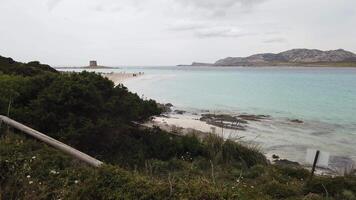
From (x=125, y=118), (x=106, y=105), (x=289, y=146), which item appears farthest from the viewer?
(x=289, y=146)

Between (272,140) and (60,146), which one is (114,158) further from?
(272,140)

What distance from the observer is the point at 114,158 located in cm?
828

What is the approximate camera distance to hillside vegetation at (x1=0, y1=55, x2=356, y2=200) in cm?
400

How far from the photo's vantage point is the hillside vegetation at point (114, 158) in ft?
13.1

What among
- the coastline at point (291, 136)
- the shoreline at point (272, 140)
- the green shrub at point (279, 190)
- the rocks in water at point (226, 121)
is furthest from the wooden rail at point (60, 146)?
the rocks in water at point (226, 121)

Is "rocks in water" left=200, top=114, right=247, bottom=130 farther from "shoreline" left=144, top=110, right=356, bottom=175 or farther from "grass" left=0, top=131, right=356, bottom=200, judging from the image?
"grass" left=0, top=131, right=356, bottom=200

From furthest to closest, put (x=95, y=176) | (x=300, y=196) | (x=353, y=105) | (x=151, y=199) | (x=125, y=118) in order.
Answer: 1. (x=353, y=105)
2. (x=125, y=118)
3. (x=300, y=196)
4. (x=95, y=176)
5. (x=151, y=199)

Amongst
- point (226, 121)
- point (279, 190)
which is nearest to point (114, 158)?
point (279, 190)

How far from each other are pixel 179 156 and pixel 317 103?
27049 mm

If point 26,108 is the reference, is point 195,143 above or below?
below

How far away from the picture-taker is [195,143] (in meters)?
10.1

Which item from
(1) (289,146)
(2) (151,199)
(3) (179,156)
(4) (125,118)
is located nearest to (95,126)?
(4) (125,118)

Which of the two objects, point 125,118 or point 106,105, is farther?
point 125,118

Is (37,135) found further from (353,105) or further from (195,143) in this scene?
(353,105)
